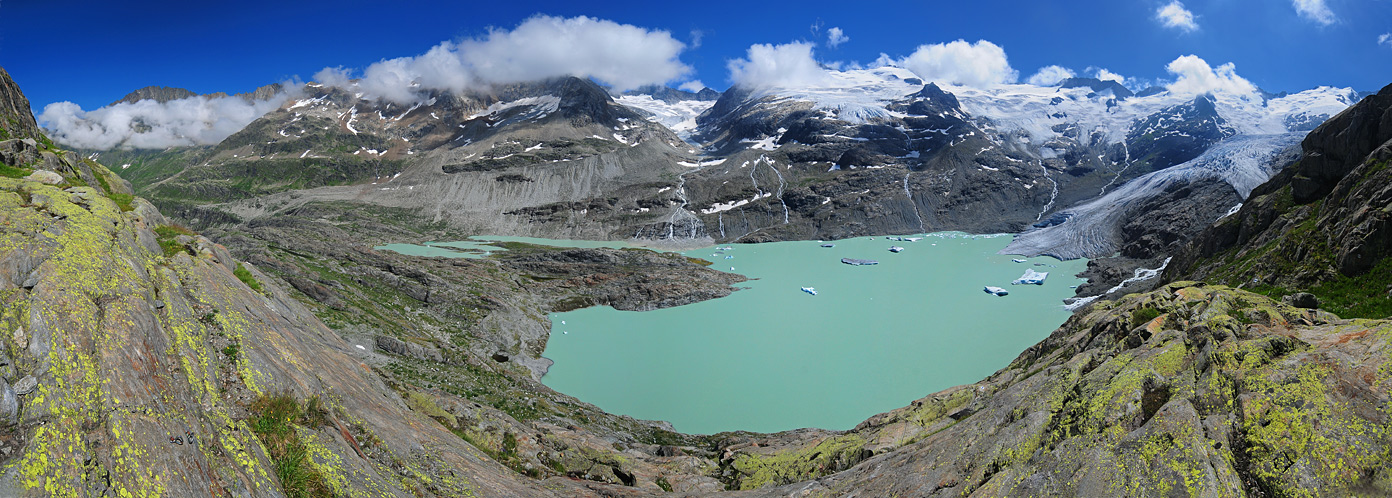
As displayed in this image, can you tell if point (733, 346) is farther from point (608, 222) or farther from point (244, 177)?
point (244, 177)

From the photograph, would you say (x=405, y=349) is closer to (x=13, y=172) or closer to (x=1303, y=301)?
(x=13, y=172)

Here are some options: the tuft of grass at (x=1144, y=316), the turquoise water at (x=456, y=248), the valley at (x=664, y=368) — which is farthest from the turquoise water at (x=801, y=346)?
the turquoise water at (x=456, y=248)

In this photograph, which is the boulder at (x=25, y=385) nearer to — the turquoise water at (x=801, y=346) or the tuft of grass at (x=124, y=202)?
the tuft of grass at (x=124, y=202)

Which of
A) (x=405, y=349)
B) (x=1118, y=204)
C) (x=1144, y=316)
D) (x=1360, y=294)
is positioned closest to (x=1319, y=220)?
(x=1360, y=294)

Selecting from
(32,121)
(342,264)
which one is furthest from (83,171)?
(342,264)

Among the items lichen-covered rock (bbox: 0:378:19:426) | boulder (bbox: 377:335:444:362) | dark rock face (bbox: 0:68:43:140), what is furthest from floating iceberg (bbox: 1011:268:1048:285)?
dark rock face (bbox: 0:68:43:140)
